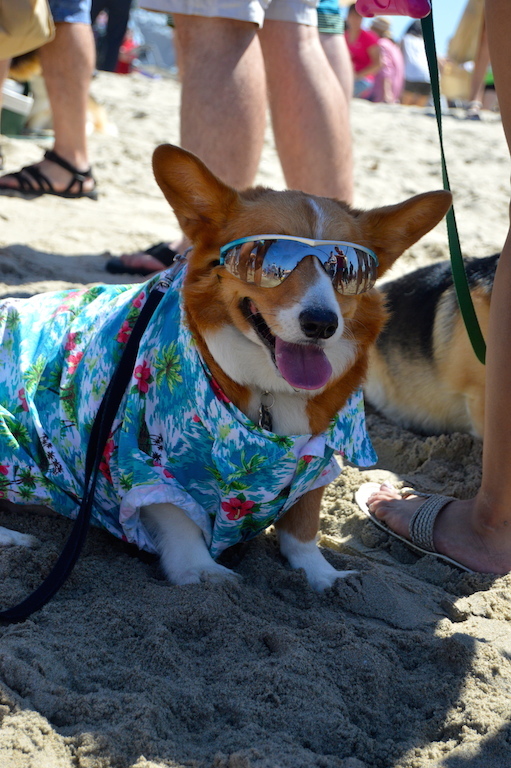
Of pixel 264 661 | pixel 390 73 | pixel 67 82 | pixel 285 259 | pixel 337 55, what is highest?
pixel 390 73

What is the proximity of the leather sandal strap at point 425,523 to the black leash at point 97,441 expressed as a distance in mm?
1048

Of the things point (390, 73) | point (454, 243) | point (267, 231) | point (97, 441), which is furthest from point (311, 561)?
point (390, 73)

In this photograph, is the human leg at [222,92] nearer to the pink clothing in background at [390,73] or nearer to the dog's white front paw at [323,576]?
the dog's white front paw at [323,576]

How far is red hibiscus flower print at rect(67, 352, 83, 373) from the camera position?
2.28 meters

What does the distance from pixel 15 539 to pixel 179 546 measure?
0.48 meters

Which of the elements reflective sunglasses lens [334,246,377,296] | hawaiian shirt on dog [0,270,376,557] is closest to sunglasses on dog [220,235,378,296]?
reflective sunglasses lens [334,246,377,296]

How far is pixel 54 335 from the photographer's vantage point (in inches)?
94.0

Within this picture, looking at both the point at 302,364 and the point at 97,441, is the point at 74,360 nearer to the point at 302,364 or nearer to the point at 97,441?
the point at 97,441

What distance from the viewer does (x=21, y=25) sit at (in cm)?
307

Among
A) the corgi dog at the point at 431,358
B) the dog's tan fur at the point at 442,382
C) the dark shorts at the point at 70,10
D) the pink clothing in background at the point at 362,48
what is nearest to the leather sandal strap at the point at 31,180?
the dark shorts at the point at 70,10

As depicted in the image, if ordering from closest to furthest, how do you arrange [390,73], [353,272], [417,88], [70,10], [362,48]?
[353,272] → [70,10] → [362,48] → [390,73] → [417,88]

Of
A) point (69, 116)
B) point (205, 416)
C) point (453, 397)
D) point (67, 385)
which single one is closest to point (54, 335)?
point (67, 385)

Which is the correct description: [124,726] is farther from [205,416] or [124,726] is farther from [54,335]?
[54,335]

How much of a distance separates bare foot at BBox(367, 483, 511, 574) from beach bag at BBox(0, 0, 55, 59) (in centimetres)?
242
